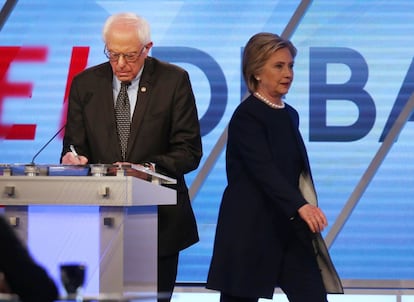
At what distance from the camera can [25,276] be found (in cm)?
253

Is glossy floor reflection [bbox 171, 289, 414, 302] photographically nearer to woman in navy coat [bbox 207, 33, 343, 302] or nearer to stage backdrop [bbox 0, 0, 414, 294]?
stage backdrop [bbox 0, 0, 414, 294]

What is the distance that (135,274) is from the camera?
3.83 metres

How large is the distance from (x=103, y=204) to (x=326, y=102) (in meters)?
3.06

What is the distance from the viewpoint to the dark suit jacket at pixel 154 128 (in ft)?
14.8

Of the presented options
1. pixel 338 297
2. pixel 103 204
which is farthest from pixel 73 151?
pixel 338 297

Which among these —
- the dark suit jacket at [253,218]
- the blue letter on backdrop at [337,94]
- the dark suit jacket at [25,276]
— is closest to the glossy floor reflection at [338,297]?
the blue letter on backdrop at [337,94]

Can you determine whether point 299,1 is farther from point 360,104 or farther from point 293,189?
point 293,189

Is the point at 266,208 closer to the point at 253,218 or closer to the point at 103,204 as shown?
the point at 253,218

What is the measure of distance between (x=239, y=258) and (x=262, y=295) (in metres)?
0.18

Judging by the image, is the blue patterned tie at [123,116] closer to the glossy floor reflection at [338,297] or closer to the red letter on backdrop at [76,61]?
the glossy floor reflection at [338,297]

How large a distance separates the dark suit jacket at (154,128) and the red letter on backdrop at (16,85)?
6.57ft

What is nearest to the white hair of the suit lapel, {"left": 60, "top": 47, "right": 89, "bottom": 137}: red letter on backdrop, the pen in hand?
the suit lapel

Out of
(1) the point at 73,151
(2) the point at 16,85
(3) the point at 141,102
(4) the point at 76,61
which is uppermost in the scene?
(4) the point at 76,61

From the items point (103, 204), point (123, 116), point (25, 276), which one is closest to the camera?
point (25, 276)
